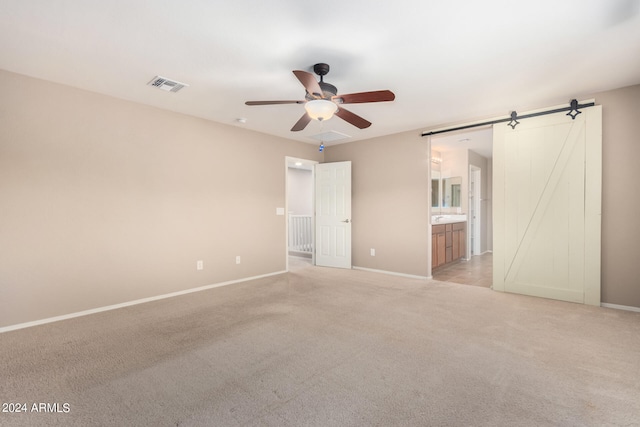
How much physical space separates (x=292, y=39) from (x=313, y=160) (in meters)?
3.74

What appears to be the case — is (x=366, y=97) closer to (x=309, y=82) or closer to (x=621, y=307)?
(x=309, y=82)

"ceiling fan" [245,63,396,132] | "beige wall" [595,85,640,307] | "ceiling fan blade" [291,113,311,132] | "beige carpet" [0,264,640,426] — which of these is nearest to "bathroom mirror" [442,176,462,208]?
"beige wall" [595,85,640,307]

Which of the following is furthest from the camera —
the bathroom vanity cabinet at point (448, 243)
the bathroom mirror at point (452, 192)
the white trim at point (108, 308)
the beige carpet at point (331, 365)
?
the bathroom mirror at point (452, 192)

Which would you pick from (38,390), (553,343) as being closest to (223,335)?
(38,390)

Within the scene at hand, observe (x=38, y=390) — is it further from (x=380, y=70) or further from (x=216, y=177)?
(x=380, y=70)

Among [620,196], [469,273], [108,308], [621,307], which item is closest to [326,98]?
[108,308]

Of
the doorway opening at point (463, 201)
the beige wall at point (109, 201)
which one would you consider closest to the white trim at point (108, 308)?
the beige wall at point (109, 201)

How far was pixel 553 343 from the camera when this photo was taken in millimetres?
2539

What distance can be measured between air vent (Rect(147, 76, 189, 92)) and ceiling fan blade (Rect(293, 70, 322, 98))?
1605mm

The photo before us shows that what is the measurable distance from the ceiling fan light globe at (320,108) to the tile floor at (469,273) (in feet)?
11.3

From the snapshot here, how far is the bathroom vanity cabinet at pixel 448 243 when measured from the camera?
5.26m

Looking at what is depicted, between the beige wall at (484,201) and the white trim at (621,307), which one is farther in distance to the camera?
the beige wall at (484,201)

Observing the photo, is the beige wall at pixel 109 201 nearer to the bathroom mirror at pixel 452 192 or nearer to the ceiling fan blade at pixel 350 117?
the ceiling fan blade at pixel 350 117

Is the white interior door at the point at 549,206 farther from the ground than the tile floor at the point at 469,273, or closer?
farther from the ground
